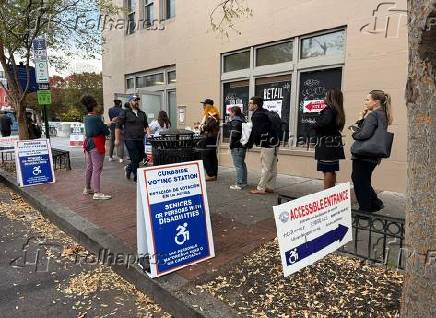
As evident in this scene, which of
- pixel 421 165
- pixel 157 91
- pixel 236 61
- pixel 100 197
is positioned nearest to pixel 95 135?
pixel 100 197

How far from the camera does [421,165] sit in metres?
1.99

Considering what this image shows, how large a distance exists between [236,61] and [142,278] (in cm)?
680

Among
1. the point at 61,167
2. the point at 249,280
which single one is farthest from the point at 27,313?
the point at 61,167

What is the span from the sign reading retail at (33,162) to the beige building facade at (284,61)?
13.8 feet

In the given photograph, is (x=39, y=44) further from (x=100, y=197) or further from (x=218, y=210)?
(x=218, y=210)

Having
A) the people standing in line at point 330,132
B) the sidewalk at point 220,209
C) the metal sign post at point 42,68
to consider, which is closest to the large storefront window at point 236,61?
the sidewalk at point 220,209

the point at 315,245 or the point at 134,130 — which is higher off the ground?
the point at 134,130

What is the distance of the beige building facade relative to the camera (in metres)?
6.20

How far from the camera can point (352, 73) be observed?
6629 millimetres

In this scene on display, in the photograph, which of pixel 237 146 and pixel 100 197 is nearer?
pixel 100 197

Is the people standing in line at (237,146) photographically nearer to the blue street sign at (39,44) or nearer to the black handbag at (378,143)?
the black handbag at (378,143)

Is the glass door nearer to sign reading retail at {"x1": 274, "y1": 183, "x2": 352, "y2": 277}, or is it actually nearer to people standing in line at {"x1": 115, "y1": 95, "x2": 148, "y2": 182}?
people standing in line at {"x1": 115, "y1": 95, "x2": 148, "y2": 182}

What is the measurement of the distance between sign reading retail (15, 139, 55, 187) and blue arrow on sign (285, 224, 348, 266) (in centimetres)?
604

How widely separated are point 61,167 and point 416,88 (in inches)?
353
